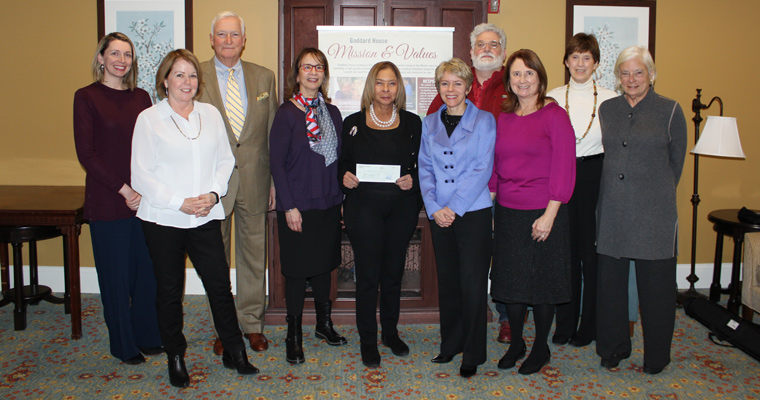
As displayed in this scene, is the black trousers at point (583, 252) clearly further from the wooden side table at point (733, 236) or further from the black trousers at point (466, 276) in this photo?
the wooden side table at point (733, 236)

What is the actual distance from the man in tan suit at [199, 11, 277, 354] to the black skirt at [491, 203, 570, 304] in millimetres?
1441

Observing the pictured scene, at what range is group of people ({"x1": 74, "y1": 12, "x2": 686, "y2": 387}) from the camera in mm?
2668

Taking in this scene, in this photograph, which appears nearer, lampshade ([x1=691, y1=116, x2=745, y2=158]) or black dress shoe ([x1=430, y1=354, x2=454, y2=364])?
black dress shoe ([x1=430, y1=354, x2=454, y2=364])

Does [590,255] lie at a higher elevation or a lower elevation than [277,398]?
higher

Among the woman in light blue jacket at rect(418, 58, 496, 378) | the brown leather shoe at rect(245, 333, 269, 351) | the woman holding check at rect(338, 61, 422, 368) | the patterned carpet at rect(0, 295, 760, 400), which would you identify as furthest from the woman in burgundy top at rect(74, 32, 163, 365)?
the woman in light blue jacket at rect(418, 58, 496, 378)

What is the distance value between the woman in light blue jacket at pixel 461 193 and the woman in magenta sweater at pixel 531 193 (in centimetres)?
9

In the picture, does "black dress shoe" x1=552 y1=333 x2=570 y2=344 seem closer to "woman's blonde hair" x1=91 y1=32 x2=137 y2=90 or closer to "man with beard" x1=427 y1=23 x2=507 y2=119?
"man with beard" x1=427 y1=23 x2=507 y2=119

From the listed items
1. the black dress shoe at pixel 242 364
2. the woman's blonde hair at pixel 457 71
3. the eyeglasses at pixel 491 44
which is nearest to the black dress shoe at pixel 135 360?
the black dress shoe at pixel 242 364

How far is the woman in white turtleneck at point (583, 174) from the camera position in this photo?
3.09 metres

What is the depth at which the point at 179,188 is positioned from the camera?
2605mm

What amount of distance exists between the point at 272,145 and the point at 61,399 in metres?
1.64

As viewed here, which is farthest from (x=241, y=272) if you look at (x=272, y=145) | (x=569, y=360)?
(x=569, y=360)

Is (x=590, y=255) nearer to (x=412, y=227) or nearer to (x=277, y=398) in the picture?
(x=412, y=227)

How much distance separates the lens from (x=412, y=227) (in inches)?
118
